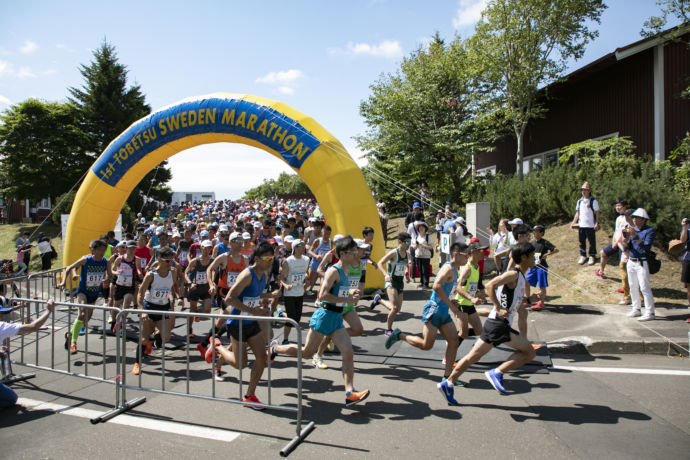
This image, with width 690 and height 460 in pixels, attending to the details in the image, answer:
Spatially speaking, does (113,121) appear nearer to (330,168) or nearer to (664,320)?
(330,168)

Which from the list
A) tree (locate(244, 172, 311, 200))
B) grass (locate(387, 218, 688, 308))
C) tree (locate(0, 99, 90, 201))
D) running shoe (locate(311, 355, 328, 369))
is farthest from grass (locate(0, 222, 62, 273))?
tree (locate(244, 172, 311, 200))

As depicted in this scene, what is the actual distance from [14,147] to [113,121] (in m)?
7.48

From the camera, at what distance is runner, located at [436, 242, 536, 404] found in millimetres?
4645

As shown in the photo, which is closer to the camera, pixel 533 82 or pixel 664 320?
pixel 664 320

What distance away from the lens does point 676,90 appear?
1351cm

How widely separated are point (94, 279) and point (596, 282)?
10.3 m

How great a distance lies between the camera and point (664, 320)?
7.36 m

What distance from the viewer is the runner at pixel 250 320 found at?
14.9 feet

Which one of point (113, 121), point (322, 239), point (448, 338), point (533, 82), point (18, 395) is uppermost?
point (113, 121)

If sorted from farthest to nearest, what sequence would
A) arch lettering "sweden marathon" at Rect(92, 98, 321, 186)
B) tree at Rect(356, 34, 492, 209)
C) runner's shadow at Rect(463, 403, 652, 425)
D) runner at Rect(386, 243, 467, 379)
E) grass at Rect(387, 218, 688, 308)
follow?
1. tree at Rect(356, 34, 492, 209)
2. arch lettering "sweden marathon" at Rect(92, 98, 321, 186)
3. grass at Rect(387, 218, 688, 308)
4. runner at Rect(386, 243, 467, 379)
5. runner's shadow at Rect(463, 403, 652, 425)

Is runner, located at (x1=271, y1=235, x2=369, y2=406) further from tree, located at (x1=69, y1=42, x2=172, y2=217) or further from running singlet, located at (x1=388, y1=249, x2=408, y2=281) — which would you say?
tree, located at (x1=69, y1=42, x2=172, y2=217)

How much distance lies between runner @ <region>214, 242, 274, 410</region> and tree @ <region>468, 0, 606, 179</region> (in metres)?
15.5

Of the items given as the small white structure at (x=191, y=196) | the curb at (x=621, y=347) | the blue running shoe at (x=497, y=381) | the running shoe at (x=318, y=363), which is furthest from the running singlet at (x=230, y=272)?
the small white structure at (x=191, y=196)

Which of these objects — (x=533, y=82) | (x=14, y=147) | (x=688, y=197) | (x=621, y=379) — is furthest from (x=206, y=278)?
(x=14, y=147)
